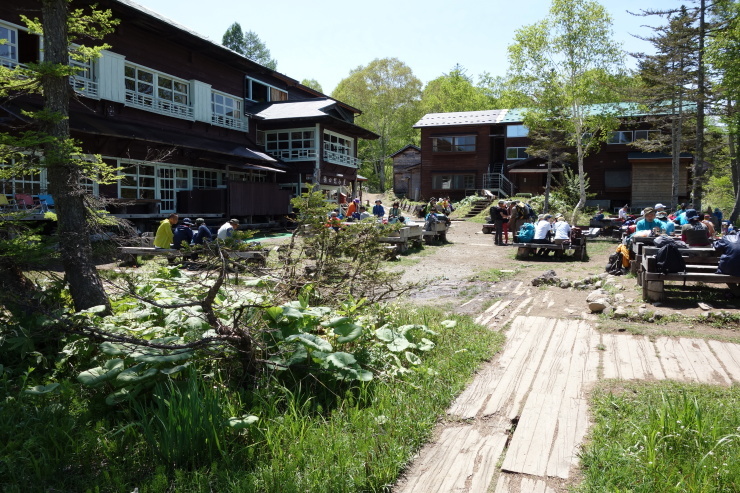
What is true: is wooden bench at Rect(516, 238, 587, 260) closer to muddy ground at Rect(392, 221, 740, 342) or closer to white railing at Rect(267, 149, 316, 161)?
muddy ground at Rect(392, 221, 740, 342)

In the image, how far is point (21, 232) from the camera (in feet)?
17.2

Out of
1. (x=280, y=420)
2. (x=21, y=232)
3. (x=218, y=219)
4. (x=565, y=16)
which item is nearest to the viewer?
(x=280, y=420)

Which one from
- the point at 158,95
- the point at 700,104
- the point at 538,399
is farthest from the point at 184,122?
the point at 700,104

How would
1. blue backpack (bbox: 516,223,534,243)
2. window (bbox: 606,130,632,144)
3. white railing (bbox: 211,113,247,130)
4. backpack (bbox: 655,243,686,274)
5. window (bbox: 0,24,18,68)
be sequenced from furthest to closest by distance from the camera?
window (bbox: 606,130,632,144) < white railing (bbox: 211,113,247,130) < window (bbox: 0,24,18,68) < blue backpack (bbox: 516,223,534,243) < backpack (bbox: 655,243,686,274)

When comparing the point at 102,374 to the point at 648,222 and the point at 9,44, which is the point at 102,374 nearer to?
the point at 648,222

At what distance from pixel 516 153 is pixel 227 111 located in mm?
24576

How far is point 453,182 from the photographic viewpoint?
4447cm

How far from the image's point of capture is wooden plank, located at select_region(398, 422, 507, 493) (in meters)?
3.24

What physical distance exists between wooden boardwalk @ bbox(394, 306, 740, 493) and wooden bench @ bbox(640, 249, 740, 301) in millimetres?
2272

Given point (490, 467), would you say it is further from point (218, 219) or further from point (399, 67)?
point (399, 67)

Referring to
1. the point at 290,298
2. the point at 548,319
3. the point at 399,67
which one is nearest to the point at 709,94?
the point at 548,319

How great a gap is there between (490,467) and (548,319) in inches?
175

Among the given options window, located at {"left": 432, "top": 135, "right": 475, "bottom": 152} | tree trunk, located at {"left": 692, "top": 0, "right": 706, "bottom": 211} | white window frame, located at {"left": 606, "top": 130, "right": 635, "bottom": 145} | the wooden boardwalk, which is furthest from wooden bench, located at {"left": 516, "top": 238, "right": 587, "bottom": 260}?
window, located at {"left": 432, "top": 135, "right": 475, "bottom": 152}

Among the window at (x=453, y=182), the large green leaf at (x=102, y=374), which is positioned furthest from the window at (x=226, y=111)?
the large green leaf at (x=102, y=374)
